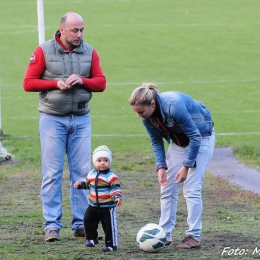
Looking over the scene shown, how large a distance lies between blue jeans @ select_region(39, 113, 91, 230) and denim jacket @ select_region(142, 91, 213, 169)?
0.91 meters

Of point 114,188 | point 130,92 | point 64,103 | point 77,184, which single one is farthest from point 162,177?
point 130,92

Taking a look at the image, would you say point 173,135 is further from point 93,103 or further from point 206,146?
point 93,103

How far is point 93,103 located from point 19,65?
7.17m

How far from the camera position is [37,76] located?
8.47 m

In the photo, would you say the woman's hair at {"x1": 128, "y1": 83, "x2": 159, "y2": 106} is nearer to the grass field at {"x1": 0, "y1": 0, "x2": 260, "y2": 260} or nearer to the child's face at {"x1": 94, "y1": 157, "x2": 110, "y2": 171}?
the child's face at {"x1": 94, "y1": 157, "x2": 110, "y2": 171}

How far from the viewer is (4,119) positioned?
794 inches

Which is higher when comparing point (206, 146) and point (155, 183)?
point (206, 146)

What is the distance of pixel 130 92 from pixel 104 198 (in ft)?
52.0

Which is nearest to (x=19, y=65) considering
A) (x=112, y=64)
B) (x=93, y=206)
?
(x=112, y=64)

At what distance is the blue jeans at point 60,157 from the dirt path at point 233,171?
3.78 m

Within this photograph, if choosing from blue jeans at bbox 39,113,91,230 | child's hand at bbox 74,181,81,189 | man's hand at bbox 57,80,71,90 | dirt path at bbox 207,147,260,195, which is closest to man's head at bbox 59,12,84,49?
man's hand at bbox 57,80,71,90

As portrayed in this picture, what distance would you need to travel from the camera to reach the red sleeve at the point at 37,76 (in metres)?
8.38

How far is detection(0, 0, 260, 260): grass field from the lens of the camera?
9102 millimetres

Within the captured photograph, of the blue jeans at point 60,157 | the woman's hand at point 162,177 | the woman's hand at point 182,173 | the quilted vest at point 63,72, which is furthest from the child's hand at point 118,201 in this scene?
the quilted vest at point 63,72
